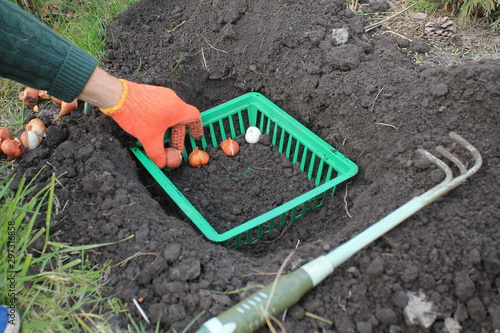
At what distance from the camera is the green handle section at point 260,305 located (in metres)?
1.17

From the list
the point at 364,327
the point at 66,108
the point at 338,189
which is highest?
the point at 66,108

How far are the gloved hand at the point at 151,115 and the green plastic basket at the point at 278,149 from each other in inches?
4.9

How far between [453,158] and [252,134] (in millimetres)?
1149

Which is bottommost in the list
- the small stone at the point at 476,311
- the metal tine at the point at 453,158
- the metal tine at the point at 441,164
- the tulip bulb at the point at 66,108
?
the small stone at the point at 476,311

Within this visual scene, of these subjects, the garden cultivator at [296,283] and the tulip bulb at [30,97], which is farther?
the tulip bulb at [30,97]

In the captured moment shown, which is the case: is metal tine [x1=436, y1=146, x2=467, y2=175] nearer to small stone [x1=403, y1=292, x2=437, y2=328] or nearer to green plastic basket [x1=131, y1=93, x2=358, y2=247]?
green plastic basket [x1=131, y1=93, x2=358, y2=247]

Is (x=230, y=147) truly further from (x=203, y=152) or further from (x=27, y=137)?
(x=27, y=137)

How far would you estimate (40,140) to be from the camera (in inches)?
80.1

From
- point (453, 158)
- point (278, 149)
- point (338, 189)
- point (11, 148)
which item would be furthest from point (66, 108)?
point (453, 158)

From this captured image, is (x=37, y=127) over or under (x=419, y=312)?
over

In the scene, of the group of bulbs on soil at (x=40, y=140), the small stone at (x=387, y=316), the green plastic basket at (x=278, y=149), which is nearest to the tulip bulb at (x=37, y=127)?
the group of bulbs on soil at (x=40, y=140)

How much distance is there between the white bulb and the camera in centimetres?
235

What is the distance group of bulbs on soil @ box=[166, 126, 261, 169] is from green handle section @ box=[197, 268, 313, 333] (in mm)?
1107

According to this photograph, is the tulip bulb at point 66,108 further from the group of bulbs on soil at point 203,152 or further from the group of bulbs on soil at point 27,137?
the group of bulbs on soil at point 203,152
